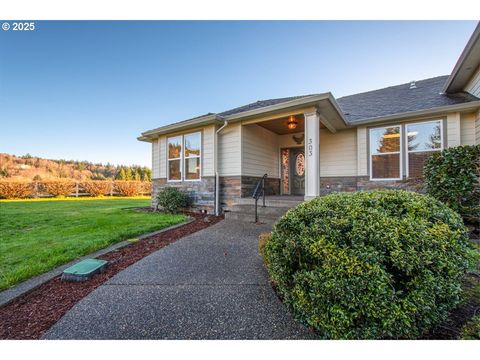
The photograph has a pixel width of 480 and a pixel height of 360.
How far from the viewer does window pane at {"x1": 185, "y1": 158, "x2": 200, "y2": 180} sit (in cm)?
740

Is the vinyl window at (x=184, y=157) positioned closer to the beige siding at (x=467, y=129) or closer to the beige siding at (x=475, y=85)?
the beige siding at (x=467, y=129)

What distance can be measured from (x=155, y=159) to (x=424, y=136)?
9.24 m

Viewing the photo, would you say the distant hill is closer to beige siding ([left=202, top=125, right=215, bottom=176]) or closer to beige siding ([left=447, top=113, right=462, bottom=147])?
beige siding ([left=202, top=125, right=215, bottom=176])

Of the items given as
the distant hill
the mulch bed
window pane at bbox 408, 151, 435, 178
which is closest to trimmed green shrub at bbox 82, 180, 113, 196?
the distant hill

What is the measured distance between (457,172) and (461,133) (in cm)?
263

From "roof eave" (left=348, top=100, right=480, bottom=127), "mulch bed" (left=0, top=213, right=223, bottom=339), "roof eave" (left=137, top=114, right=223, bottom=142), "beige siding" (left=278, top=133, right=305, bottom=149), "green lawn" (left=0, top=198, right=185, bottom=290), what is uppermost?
"roof eave" (left=137, top=114, right=223, bottom=142)

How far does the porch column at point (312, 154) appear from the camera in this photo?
532 cm

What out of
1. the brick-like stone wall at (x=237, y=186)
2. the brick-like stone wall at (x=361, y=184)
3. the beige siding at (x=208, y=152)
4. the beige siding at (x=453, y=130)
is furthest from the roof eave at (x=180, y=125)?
the beige siding at (x=453, y=130)

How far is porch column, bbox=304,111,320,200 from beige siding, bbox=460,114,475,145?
3806 millimetres

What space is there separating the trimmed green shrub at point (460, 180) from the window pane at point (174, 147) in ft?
23.4

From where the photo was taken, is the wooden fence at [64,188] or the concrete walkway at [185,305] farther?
the wooden fence at [64,188]
